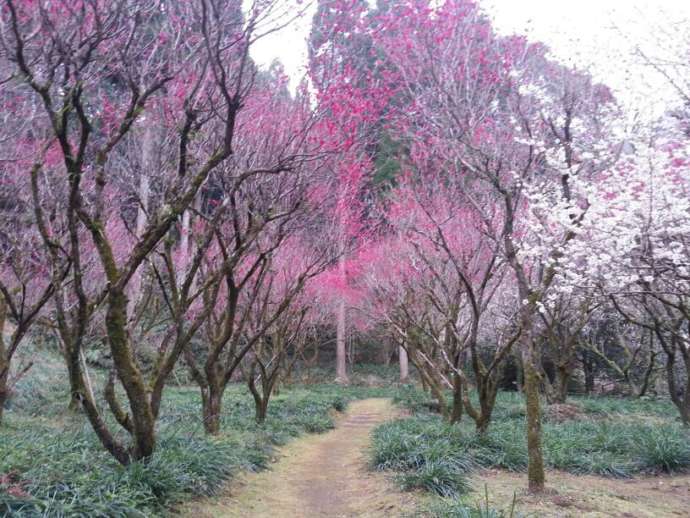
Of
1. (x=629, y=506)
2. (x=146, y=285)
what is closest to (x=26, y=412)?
(x=146, y=285)

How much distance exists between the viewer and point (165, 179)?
23.1ft

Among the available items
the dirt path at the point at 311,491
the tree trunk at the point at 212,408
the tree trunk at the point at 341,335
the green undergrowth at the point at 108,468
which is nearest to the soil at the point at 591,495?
the dirt path at the point at 311,491

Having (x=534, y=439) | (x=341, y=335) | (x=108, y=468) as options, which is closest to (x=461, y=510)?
(x=534, y=439)

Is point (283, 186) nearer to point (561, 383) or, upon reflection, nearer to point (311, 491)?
point (311, 491)

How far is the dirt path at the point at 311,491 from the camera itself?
5234 mm

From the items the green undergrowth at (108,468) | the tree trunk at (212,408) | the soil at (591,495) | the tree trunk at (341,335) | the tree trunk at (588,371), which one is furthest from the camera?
the tree trunk at (341,335)

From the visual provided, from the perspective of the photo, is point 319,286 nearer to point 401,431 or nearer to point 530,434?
point 401,431

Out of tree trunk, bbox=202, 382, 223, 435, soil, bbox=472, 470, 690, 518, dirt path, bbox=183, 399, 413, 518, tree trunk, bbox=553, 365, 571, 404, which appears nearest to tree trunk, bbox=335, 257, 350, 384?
tree trunk, bbox=553, 365, 571, 404

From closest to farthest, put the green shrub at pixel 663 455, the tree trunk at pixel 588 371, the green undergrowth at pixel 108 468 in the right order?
1. the green undergrowth at pixel 108 468
2. the green shrub at pixel 663 455
3. the tree trunk at pixel 588 371

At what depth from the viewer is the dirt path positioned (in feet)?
17.2

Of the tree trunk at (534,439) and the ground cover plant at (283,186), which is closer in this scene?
the ground cover plant at (283,186)

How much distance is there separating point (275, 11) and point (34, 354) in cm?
1214

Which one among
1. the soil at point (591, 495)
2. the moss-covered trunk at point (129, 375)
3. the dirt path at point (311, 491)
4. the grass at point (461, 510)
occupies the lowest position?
the dirt path at point (311, 491)

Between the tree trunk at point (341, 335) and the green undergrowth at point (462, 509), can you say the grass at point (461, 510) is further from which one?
the tree trunk at point (341, 335)
